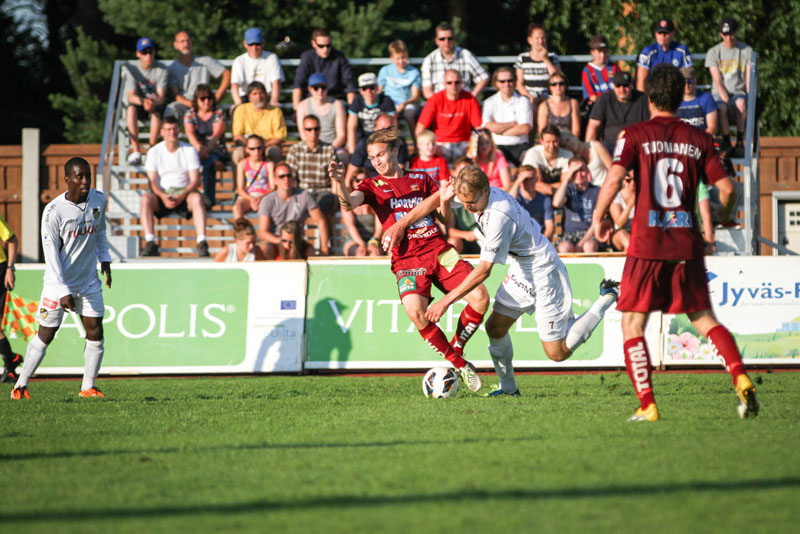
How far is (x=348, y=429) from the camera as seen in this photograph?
6.99 meters

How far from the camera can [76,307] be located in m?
9.91

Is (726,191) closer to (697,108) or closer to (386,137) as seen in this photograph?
(386,137)

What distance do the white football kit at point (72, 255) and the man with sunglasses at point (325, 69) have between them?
7.50 meters

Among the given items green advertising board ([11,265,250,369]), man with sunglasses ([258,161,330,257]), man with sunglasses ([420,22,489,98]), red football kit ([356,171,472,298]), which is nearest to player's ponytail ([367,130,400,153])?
red football kit ([356,171,472,298])

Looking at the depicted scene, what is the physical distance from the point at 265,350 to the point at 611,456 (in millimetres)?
7812

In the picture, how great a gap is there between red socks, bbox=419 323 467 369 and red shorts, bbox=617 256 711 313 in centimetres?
235

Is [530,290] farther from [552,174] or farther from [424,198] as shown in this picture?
[552,174]

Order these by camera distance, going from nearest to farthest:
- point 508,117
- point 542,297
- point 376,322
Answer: point 542,297
point 376,322
point 508,117

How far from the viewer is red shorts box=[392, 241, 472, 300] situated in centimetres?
927

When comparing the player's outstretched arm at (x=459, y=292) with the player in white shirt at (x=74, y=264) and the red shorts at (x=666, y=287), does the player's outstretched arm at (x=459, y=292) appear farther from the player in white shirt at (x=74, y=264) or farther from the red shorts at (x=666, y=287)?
the player in white shirt at (x=74, y=264)

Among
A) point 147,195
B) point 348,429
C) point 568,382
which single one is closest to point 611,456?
point 348,429

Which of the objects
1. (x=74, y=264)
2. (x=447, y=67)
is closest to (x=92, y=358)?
(x=74, y=264)

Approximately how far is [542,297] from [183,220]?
10.4 m

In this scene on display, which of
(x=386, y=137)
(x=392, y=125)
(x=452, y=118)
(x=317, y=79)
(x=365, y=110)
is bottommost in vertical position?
(x=386, y=137)
